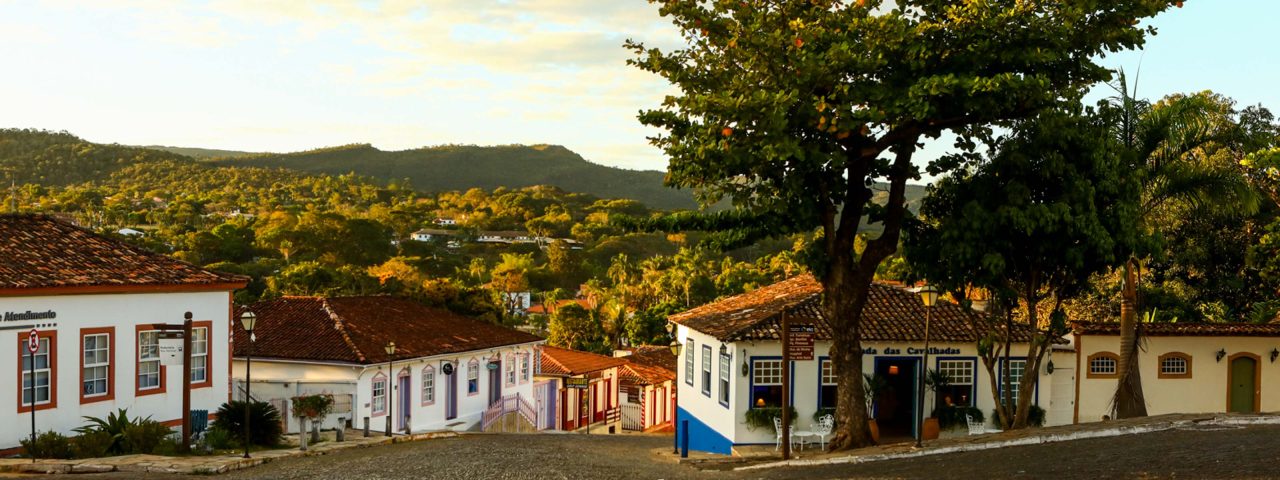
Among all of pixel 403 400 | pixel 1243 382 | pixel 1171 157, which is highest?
pixel 1171 157

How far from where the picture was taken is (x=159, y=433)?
18281mm

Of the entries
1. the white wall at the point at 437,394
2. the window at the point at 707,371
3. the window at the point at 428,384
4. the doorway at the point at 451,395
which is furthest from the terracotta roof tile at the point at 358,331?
the window at the point at 707,371

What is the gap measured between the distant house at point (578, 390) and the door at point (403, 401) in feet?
26.2

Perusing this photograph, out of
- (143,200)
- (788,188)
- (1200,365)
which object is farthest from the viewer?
(143,200)

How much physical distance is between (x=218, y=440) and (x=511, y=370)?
59.1 ft

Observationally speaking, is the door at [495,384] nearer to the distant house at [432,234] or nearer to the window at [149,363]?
the window at [149,363]

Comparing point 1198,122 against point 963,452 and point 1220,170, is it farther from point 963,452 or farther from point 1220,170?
point 963,452

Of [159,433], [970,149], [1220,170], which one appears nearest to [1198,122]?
[1220,170]

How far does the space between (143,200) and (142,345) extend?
413ft

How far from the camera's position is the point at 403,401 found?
30.0 meters

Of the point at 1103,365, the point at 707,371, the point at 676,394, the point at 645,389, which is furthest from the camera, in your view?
the point at 645,389

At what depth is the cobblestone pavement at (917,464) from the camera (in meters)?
11.5

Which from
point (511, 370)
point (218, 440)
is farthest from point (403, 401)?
point (218, 440)

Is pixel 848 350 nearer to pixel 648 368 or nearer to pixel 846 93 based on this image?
pixel 846 93
